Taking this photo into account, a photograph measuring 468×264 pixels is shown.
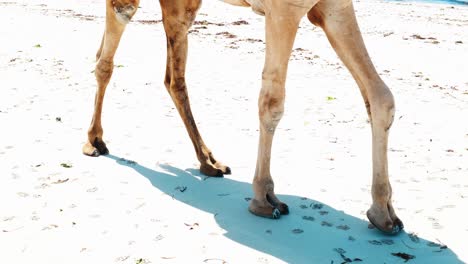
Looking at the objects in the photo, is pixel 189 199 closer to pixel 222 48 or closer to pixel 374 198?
pixel 374 198

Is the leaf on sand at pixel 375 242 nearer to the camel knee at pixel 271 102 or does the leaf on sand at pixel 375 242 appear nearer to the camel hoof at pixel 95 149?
the camel knee at pixel 271 102

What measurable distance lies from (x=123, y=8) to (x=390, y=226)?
306cm

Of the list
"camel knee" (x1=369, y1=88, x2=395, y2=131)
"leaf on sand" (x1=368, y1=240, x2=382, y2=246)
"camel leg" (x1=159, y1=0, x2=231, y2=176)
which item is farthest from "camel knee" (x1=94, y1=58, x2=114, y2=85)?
"leaf on sand" (x1=368, y1=240, x2=382, y2=246)

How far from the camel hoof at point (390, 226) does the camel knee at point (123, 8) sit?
286cm

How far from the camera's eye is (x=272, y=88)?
368 centimetres

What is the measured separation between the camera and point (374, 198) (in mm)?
3582

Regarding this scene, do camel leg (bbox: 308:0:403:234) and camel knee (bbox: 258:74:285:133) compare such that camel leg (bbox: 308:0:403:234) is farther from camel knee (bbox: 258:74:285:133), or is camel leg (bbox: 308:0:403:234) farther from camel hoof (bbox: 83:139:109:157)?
camel hoof (bbox: 83:139:109:157)

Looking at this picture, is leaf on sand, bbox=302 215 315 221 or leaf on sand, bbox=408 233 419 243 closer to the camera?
leaf on sand, bbox=408 233 419 243

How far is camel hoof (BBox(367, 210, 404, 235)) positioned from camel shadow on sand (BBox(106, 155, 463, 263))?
0.12ft

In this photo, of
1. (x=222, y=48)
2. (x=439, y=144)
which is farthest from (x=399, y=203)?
(x=222, y=48)

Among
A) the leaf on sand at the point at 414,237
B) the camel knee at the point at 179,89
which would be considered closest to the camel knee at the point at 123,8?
the camel knee at the point at 179,89

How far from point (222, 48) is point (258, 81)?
11.9ft

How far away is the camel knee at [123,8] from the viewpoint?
493 centimetres

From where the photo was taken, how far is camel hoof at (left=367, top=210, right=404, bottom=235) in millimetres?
3520
